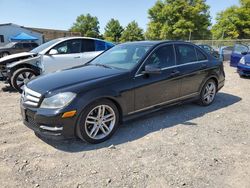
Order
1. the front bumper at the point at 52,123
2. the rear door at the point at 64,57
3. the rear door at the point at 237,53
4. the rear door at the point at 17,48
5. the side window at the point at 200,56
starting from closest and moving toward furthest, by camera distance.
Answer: the front bumper at the point at 52,123 < the side window at the point at 200,56 < the rear door at the point at 64,57 < the rear door at the point at 237,53 < the rear door at the point at 17,48

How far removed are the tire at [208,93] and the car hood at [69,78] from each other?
236 centimetres

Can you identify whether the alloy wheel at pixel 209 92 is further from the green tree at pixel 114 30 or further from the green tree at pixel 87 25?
the green tree at pixel 87 25

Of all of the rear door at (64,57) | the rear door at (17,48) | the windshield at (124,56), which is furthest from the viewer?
the rear door at (17,48)

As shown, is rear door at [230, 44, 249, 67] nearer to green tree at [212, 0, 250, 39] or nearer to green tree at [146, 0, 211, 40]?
green tree at [146, 0, 211, 40]

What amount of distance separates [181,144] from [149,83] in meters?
1.17

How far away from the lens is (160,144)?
380cm

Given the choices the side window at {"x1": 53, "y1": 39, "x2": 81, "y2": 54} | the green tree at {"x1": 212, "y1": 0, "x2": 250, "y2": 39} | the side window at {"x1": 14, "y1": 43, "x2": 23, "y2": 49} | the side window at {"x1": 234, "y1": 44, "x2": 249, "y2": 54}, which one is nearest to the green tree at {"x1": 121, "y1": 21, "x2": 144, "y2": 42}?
the green tree at {"x1": 212, "y1": 0, "x2": 250, "y2": 39}

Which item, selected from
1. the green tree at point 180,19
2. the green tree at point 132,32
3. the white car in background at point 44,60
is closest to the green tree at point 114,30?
the green tree at point 132,32

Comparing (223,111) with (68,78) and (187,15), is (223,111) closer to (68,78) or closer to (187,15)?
(68,78)

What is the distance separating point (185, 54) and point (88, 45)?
3.91 m

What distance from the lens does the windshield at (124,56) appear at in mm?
4370

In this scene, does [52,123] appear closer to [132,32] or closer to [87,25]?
[132,32]

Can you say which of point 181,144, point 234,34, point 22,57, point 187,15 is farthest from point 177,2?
point 181,144

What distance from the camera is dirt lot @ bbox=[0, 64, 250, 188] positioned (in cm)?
292
